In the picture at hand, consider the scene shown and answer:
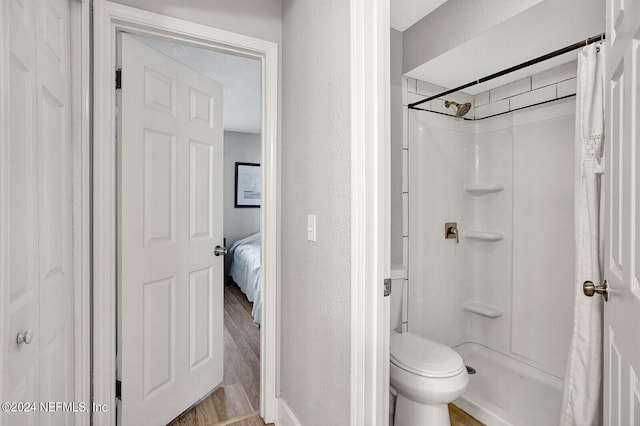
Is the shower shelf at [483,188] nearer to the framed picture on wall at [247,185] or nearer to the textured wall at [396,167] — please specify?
the textured wall at [396,167]

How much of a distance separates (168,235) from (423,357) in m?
1.47

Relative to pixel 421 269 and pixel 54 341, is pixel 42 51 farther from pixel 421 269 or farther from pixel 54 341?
pixel 421 269

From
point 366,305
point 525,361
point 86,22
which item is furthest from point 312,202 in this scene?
point 525,361

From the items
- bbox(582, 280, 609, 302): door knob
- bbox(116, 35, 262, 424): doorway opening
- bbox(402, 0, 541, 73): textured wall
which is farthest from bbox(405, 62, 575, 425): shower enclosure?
bbox(116, 35, 262, 424): doorway opening

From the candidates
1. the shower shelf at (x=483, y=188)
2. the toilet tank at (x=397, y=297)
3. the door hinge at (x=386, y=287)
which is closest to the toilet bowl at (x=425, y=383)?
the toilet tank at (x=397, y=297)

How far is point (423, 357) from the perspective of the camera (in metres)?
1.65

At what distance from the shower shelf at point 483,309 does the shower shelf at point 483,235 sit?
18.8 inches

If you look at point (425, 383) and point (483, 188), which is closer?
point (425, 383)

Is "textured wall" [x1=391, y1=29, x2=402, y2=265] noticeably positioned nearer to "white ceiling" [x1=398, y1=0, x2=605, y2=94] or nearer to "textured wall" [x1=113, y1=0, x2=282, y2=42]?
"white ceiling" [x1=398, y1=0, x2=605, y2=94]

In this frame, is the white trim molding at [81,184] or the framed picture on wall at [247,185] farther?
the framed picture on wall at [247,185]

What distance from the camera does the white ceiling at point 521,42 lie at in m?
1.44

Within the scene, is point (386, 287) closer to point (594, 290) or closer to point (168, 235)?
point (594, 290)

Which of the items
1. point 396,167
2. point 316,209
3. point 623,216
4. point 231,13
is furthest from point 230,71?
point 623,216

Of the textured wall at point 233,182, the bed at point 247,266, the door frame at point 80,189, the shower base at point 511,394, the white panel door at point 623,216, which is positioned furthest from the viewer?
the textured wall at point 233,182
